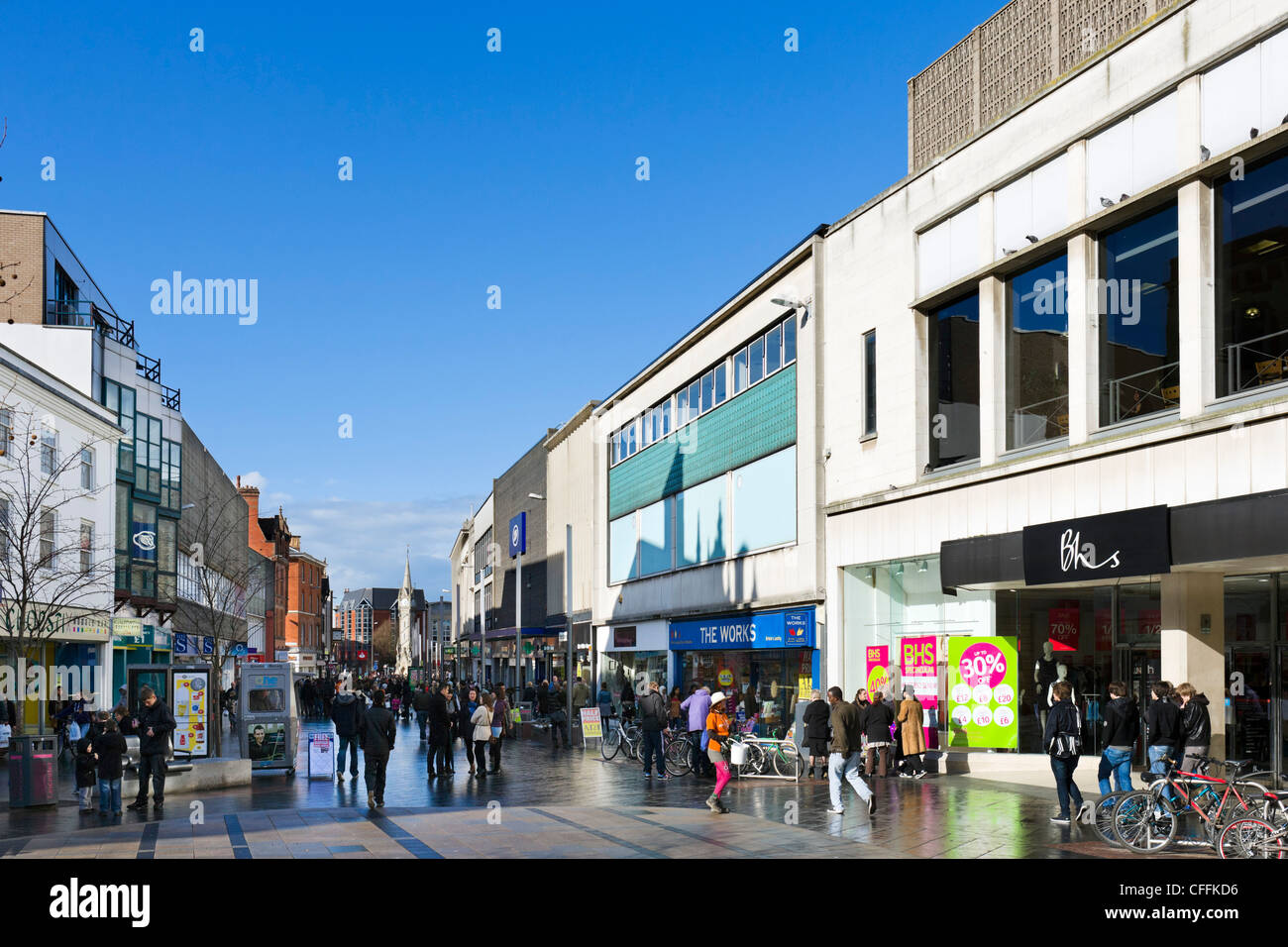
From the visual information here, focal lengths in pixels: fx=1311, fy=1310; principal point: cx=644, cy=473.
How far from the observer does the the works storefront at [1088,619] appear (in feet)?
57.0

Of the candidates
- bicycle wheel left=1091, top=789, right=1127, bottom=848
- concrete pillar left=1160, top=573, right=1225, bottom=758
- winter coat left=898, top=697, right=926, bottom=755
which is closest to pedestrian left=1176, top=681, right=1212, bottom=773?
bicycle wheel left=1091, top=789, right=1127, bottom=848

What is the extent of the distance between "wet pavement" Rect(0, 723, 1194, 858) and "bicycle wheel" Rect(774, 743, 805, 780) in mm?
533

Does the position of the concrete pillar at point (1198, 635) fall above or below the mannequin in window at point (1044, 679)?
above

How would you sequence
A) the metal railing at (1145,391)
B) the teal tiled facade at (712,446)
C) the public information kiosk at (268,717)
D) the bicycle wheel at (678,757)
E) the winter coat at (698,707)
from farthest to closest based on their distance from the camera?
1. the teal tiled facade at (712,446)
2. the public information kiosk at (268,717)
3. the bicycle wheel at (678,757)
4. the winter coat at (698,707)
5. the metal railing at (1145,391)

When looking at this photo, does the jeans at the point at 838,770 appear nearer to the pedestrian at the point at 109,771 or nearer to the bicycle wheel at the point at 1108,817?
the bicycle wheel at the point at 1108,817

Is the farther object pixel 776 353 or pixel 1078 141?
pixel 776 353

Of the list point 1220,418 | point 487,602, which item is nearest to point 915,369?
point 1220,418

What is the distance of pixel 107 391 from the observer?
154 ft

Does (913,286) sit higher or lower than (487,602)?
higher

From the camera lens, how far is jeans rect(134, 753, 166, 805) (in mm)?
20344

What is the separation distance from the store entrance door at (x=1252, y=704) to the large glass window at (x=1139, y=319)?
3604 mm

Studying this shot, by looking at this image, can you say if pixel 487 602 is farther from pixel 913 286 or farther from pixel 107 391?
pixel 913 286

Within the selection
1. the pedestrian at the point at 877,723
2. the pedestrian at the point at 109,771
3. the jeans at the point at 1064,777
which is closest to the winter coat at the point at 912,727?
the pedestrian at the point at 877,723
